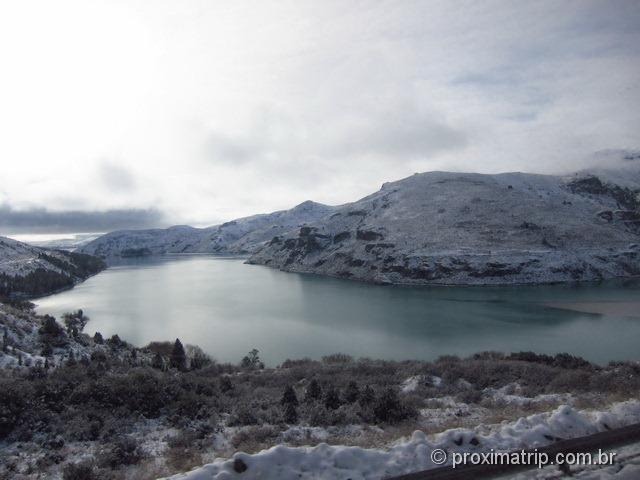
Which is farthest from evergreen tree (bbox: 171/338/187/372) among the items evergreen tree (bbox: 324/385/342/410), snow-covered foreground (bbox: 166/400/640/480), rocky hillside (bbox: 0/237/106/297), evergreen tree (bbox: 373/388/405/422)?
rocky hillside (bbox: 0/237/106/297)

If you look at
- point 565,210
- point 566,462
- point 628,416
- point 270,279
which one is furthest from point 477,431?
point 565,210

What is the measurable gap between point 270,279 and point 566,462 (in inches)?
5501

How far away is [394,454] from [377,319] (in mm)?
62041

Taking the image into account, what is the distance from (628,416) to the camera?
36.2 feet

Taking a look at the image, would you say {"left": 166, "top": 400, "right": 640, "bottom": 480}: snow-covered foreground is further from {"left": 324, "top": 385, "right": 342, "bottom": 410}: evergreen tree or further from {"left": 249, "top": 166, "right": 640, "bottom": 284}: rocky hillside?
{"left": 249, "top": 166, "right": 640, "bottom": 284}: rocky hillside

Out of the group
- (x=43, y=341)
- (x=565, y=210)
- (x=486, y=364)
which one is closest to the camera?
(x=486, y=364)

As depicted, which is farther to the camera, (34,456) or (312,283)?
(312,283)

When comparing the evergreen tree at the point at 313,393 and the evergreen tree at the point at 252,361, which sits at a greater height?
the evergreen tree at the point at 313,393

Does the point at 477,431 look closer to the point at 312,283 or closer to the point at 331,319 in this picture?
the point at 331,319

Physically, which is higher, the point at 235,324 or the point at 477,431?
the point at 477,431

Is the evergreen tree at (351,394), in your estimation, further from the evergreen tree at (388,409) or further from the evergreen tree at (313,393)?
the evergreen tree at (388,409)

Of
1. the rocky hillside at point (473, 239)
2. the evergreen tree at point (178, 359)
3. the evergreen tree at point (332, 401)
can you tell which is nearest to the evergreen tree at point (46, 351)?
the evergreen tree at point (178, 359)

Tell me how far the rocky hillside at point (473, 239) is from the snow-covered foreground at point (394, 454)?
375 feet

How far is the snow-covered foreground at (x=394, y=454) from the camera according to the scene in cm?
845
